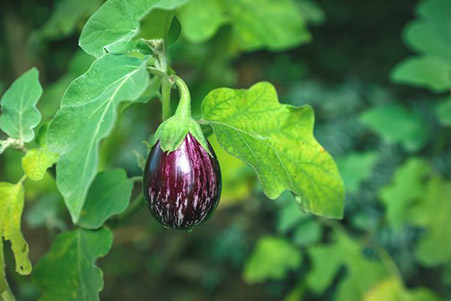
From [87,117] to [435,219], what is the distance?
106 cm

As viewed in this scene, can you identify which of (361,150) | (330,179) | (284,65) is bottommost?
(284,65)

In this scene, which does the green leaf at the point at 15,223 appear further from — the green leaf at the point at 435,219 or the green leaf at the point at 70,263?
the green leaf at the point at 435,219

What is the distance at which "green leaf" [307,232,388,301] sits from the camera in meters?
1.31

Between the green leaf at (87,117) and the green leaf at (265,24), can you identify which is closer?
the green leaf at (87,117)

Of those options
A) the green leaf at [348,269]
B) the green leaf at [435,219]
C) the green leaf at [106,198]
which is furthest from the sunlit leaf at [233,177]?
the green leaf at [106,198]

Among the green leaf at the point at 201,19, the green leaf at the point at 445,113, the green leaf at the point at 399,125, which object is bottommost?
the green leaf at the point at 399,125

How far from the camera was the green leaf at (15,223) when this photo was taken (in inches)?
21.8

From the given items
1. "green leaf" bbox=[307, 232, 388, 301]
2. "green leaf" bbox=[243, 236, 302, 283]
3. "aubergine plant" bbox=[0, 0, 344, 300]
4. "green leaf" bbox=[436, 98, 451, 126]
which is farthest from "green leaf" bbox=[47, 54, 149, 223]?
"green leaf" bbox=[243, 236, 302, 283]

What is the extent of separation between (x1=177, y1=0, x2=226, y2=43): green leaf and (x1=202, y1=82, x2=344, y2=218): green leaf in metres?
0.68

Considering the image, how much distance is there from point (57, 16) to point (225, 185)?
23.0 inches

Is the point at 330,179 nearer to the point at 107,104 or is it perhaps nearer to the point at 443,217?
the point at 107,104

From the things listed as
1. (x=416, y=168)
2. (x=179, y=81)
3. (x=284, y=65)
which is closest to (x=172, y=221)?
(x=179, y=81)

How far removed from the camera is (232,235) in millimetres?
2074

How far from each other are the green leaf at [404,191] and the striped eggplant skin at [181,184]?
0.86m
